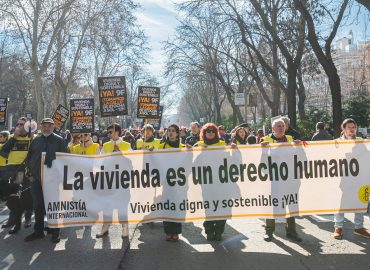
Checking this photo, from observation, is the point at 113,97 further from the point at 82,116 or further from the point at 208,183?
the point at 208,183

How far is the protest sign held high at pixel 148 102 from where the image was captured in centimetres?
1038

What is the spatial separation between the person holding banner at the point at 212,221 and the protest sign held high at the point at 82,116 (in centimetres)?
284

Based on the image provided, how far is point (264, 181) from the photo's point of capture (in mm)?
6477

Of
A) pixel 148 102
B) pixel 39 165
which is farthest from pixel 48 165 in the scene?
pixel 148 102

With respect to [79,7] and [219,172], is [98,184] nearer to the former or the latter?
[219,172]

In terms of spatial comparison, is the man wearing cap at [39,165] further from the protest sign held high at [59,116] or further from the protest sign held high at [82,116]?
the protest sign held high at [59,116]

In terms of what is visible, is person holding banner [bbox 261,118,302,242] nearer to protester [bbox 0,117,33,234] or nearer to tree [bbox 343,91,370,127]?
protester [bbox 0,117,33,234]

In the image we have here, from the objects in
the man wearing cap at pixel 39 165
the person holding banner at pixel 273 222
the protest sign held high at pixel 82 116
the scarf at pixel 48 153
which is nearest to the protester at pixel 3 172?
the man wearing cap at pixel 39 165

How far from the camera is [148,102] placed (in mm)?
10562

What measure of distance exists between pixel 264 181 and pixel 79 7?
62.5ft

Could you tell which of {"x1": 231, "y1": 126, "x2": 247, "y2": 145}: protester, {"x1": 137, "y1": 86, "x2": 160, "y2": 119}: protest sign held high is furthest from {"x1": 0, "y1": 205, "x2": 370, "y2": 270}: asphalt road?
{"x1": 137, "y1": 86, "x2": 160, "y2": 119}: protest sign held high

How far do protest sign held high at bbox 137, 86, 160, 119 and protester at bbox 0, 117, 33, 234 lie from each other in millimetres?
2887

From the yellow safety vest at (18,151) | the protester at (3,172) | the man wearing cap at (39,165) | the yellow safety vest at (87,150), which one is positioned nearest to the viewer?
the man wearing cap at (39,165)

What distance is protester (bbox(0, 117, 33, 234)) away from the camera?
24.8 feet
